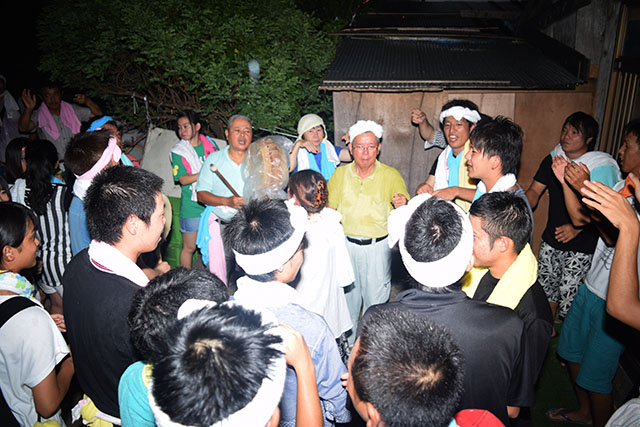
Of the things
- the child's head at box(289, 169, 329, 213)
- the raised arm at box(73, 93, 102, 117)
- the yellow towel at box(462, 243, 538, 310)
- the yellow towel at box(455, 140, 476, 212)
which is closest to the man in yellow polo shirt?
the yellow towel at box(455, 140, 476, 212)

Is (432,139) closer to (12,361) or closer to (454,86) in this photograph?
(454,86)

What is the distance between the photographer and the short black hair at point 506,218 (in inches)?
90.0

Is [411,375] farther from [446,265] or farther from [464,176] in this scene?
[464,176]

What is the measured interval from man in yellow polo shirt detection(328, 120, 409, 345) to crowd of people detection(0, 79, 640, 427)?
0.6 inches

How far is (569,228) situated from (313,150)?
9.63 feet

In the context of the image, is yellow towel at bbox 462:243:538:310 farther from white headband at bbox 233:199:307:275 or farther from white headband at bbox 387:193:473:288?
white headband at bbox 233:199:307:275

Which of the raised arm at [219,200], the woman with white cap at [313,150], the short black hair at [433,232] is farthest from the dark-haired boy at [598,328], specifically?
the raised arm at [219,200]

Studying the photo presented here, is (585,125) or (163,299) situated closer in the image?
(163,299)

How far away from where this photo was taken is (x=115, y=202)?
220 cm

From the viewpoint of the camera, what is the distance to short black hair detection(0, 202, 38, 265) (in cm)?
232

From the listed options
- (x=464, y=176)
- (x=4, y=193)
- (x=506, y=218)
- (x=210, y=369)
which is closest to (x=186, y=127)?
(x=4, y=193)

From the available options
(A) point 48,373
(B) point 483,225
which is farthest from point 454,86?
(A) point 48,373

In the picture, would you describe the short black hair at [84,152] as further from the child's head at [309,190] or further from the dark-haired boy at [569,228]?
the dark-haired boy at [569,228]

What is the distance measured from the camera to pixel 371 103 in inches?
197
